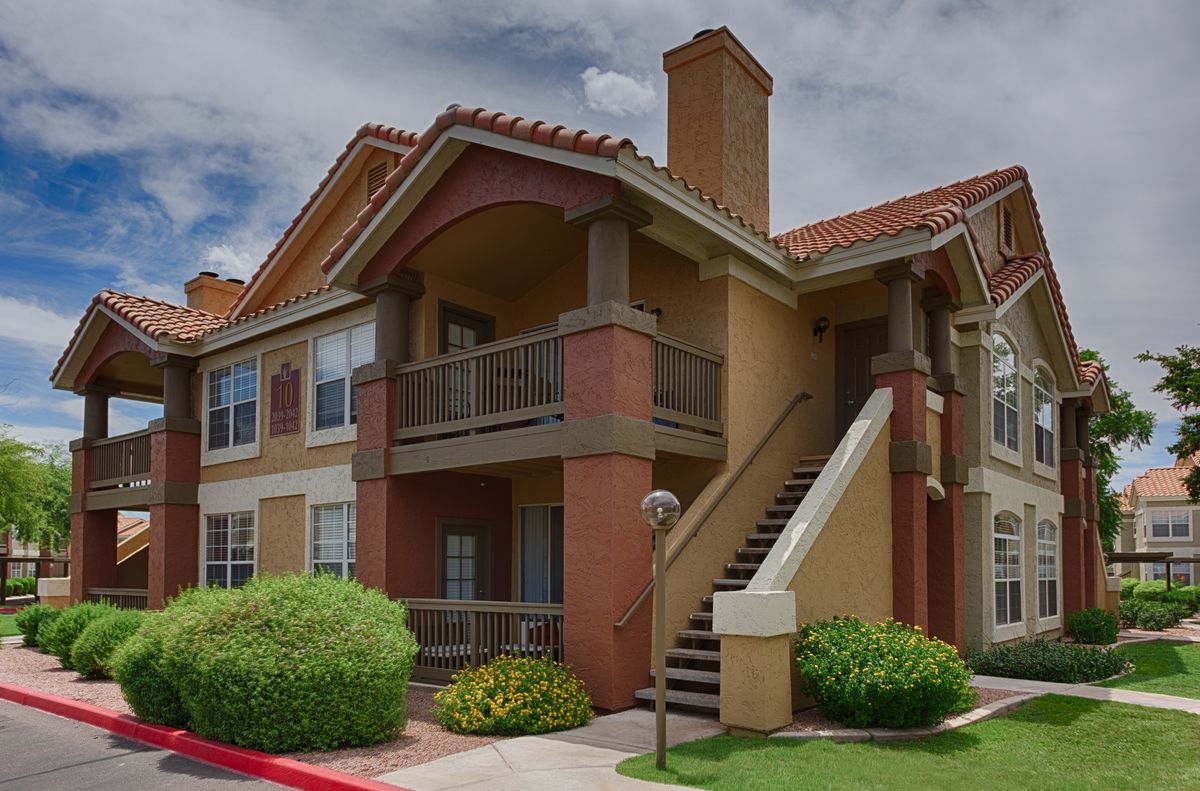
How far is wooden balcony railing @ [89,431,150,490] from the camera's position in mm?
19970

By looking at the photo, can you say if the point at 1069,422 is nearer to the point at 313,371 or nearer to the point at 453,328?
the point at 453,328

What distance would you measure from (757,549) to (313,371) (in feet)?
28.7

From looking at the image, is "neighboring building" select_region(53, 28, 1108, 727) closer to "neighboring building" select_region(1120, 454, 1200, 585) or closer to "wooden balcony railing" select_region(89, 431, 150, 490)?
"wooden balcony railing" select_region(89, 431, 150, 490)

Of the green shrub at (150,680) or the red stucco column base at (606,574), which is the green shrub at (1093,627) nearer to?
the red stucco column base at (606,574)

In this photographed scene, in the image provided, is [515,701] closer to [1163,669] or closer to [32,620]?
[1163,669]

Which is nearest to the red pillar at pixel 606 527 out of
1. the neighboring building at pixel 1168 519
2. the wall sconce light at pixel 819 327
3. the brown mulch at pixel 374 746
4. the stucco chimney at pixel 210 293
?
the brown mulch at pixel 374 746

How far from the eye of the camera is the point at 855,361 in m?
15.8

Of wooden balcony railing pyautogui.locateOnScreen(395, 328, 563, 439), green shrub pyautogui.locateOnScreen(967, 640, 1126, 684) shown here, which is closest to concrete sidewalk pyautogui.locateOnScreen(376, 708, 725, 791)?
wooden balcony railing pyautogui.locateOnScreen(395, 328, 563, 439)

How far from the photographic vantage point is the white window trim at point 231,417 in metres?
18.1

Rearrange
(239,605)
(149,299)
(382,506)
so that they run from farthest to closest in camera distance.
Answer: (149,299) < (382,506) < (239,605)

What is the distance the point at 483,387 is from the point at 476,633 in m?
3.37

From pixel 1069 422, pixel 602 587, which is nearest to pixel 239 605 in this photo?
pixel 602 587

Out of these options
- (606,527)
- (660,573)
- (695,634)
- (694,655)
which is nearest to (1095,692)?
(695,634)

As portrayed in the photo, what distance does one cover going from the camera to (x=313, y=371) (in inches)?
671
